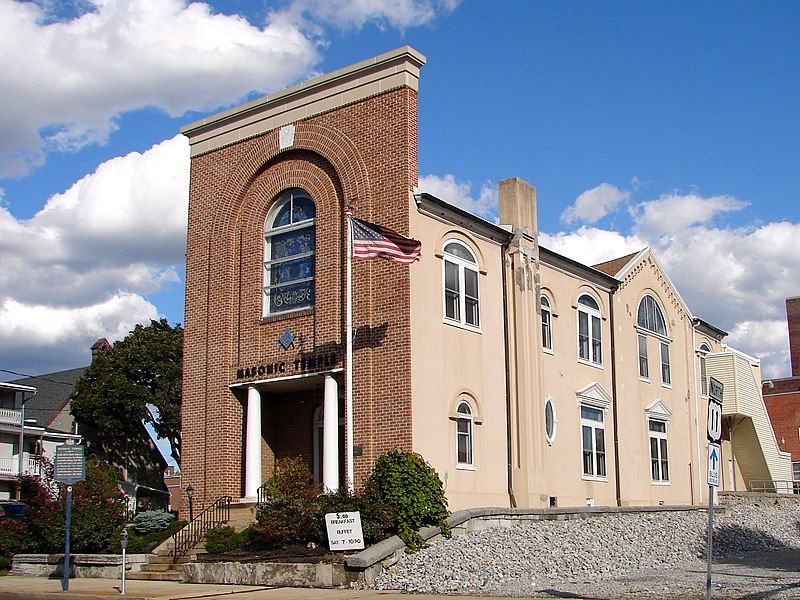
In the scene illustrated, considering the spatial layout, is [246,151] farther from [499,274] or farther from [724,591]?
[724,591]

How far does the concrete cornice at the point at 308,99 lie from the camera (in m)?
24.3

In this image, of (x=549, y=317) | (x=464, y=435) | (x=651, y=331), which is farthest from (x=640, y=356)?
(x=464, y=435)

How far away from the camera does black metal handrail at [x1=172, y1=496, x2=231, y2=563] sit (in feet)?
76.7

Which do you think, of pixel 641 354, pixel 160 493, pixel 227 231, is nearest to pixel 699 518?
pixel 641 354

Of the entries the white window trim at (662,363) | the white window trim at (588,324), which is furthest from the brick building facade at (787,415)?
the white window trim at (588,324)

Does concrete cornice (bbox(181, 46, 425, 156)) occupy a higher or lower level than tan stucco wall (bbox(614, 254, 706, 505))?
higher

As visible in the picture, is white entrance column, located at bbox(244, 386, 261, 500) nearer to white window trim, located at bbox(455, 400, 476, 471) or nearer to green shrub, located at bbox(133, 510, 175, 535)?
green shrub, located at bbox(133, 510, 175, 535)

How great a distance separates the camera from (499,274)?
2680 cm

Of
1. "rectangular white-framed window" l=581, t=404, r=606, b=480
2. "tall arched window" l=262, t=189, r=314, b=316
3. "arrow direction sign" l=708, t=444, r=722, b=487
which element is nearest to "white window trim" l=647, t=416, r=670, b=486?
"rectangular white-framed window" l=581, t=404, r=606, b=480

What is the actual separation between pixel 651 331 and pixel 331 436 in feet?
50.4

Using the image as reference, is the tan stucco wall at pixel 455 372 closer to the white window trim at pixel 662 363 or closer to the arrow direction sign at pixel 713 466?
the arrow direction sign at pixel 713 466

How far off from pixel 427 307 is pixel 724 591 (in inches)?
389

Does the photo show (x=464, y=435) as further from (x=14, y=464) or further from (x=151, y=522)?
(x=14, y=464)

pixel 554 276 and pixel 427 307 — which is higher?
pixel 554 276
